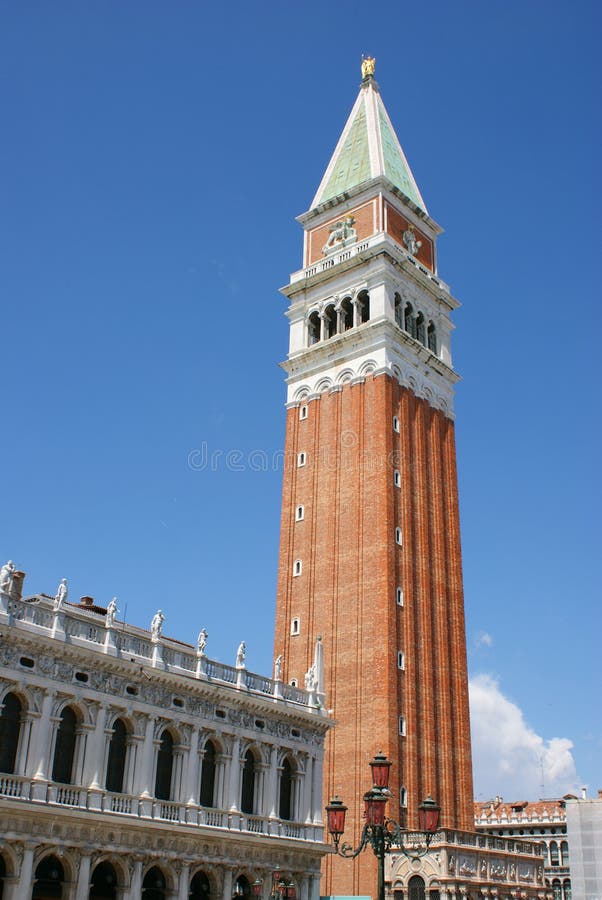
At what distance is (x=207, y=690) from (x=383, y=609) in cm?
1773

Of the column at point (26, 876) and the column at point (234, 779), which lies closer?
the column at point (26, 876)

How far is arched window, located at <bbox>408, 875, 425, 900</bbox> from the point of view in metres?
48.1

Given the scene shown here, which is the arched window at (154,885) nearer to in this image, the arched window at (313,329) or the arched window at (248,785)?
the arched window at (248,785)

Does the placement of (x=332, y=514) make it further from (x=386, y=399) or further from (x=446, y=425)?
(x=446, y=425)

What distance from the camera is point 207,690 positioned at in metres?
39.9

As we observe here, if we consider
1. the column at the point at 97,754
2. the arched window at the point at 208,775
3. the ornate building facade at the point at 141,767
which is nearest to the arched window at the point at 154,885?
the ornate building facade at the point at 141,767

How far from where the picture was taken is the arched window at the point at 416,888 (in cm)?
4812

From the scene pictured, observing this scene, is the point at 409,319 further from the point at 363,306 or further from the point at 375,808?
the point at 375,808

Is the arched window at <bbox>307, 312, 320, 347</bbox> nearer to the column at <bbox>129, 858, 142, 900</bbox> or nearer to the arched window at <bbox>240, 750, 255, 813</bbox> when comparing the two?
the arched window at <bbox>240, 750, 255, 813</bbox>

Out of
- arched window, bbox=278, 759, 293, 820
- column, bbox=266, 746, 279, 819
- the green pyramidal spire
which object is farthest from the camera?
the green pyramidal spire

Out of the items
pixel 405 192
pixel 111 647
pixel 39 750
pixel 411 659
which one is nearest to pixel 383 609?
pixel 411 659

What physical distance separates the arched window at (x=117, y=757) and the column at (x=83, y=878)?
2.61 m

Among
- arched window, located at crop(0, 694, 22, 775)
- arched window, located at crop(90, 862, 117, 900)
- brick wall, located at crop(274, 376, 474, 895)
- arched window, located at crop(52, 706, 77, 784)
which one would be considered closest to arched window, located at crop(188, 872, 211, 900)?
arched window, located at crop(90, 862, 117, 900)

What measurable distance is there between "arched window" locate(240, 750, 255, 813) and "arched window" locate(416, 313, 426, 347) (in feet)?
115
